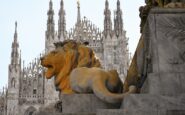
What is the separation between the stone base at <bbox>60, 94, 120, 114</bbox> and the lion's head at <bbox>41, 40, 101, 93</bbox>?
467mm

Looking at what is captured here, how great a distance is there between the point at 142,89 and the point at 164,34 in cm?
43

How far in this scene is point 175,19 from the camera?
2.77 m

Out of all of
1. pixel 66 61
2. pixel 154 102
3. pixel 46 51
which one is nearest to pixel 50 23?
pixel 46 51

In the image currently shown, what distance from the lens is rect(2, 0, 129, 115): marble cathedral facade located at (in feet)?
93.4

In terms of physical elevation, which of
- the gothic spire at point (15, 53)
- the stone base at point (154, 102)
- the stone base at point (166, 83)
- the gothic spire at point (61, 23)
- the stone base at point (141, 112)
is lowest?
the stone base at point (141, 112)

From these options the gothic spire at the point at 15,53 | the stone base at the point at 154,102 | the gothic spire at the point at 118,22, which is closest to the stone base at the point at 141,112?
the stone base at the point at 154,102

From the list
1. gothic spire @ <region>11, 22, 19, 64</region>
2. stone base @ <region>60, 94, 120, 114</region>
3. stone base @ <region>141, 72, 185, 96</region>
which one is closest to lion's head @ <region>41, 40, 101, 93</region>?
stone base @ <region>60, 94, 120, 114</region>

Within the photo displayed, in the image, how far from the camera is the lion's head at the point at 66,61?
329 cm

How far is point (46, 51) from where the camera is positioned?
100.0 feet

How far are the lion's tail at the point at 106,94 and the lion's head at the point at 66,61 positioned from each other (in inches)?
20.9

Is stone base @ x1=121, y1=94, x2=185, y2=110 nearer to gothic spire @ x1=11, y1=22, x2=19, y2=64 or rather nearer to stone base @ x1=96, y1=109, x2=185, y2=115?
stone base @ x1=96, y1=109, x2=185, y2=115

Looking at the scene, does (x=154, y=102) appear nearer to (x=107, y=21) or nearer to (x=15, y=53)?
(x=15, y=53)

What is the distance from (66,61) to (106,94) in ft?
2.33

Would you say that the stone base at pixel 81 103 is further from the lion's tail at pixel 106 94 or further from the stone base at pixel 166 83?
the stone base at pixel 166 83
